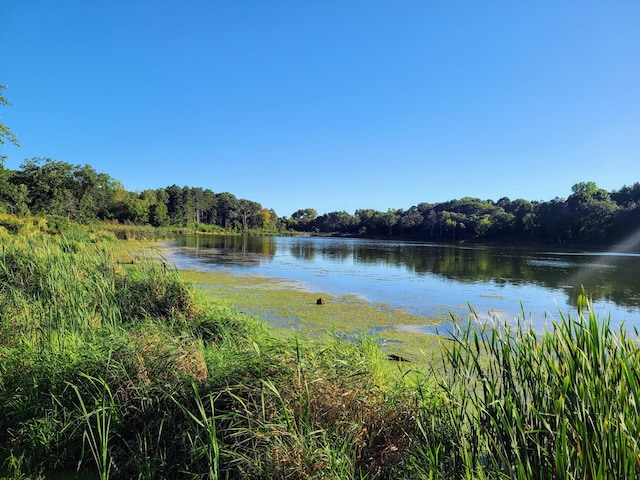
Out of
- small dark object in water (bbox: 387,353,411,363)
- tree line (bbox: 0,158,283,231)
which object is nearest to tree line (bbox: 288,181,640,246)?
tree line (bbox: 0,158,283,231)

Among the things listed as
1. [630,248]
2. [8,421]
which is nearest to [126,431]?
[8,421]

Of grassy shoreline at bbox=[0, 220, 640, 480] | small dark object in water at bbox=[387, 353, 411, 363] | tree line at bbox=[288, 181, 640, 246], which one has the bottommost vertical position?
small dark object in water at bbox=[387, 353, 411, 363]

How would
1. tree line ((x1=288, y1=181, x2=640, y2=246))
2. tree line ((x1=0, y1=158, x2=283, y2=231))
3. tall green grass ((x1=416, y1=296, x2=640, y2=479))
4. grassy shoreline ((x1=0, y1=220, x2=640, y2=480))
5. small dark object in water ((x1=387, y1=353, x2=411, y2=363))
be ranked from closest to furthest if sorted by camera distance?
1. tall green grass ((x1=416, y1=296, x2=640, y2=479))
2. grassy shoreline ((x1=0, y1=220, x2=640, y2=480))
3. small dark object in water ((x1=387, y1=353, x2=411, y2=363))
4. tree line ((x1=0, y1=158, x2=283, y2=231))
5. tree line ((x1=288, y1=181, x2=640, y2=246))

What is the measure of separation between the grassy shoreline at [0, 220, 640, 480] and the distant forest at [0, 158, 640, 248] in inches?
1140

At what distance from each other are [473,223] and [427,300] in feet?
224

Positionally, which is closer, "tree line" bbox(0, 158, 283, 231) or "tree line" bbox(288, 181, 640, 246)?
"tree line" bbox(0, 158, 283, 231)

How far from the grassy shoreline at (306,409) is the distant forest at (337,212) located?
95.0 ft

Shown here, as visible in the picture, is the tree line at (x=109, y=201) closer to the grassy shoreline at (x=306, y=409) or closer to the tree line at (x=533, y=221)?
the grassy shoreline at (x=306, y=409)

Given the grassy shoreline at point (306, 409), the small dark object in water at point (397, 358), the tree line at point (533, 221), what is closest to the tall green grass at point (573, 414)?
the grassy shoreline at point (306, 409)

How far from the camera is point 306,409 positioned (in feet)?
8.34

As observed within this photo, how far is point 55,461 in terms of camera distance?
279cm

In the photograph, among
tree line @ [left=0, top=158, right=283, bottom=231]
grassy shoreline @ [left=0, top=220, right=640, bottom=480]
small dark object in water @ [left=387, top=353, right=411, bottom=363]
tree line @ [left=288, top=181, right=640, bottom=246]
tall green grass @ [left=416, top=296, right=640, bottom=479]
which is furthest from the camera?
tree line @ [left=288, top=181, right=640, bottom=246]

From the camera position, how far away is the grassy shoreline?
185 cm

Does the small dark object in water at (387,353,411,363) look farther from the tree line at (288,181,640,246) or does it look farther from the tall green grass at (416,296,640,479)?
the tree line at (288,181,640,246)
